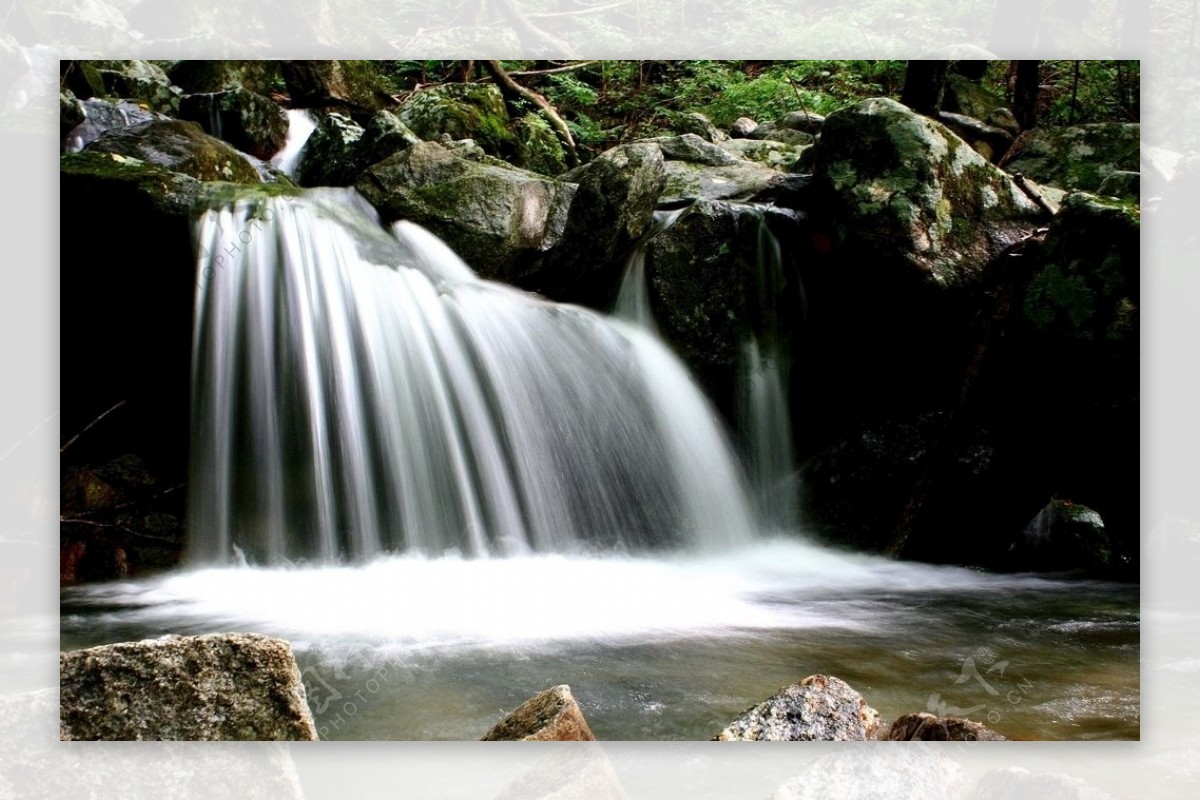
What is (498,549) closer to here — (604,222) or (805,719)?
(805,719)

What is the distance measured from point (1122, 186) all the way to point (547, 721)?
288 cm

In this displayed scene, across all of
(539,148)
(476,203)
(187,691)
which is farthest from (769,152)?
(187,691)

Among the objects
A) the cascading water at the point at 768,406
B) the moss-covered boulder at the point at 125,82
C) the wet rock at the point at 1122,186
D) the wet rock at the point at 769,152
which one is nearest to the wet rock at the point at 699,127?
the wet rock at the point at 769,152

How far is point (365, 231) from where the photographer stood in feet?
14.3

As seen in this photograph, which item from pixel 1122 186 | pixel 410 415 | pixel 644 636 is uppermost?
pixel 1122 186

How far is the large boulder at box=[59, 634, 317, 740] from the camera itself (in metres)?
2.41

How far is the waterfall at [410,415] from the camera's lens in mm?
3557

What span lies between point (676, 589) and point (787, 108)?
6.63 feet

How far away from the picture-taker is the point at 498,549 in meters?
3.61

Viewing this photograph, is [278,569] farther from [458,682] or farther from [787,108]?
[787,108]

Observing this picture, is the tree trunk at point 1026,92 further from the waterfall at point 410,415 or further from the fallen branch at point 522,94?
the fallen branch at point 522,94

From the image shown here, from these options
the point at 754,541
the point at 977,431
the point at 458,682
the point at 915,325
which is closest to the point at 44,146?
the point at 458,682

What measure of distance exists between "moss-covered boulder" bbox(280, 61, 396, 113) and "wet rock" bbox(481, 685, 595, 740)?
265cm

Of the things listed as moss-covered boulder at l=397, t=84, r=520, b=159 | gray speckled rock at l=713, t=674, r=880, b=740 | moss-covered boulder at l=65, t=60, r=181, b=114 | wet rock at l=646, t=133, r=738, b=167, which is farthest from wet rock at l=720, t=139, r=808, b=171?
gray speckled rock at l=713, t=674, r=880, b=740
